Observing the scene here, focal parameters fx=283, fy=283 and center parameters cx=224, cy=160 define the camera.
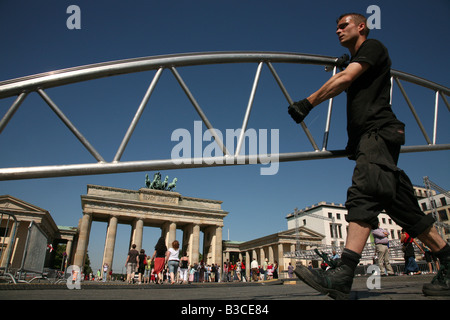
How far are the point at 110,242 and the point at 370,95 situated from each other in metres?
43.7

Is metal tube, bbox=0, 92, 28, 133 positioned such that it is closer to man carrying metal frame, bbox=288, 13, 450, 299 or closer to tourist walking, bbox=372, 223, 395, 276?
man carrying metal frame, bbox=288, 13, 450, 299

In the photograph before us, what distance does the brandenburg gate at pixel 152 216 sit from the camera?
40.7m

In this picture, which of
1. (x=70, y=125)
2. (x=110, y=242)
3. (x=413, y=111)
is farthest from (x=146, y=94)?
(x=110, y=242)

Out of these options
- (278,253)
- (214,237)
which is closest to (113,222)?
(214,237)

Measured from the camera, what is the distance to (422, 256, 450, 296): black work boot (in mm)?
1856

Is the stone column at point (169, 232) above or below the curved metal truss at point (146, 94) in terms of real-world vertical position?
above

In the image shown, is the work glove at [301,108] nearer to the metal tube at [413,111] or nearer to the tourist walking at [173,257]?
the metal tube at [413,111]

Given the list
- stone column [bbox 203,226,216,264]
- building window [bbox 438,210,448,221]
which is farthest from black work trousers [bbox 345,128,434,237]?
building window [bbox 438,210,448,221]

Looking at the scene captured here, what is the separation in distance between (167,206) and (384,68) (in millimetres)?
A: 44642

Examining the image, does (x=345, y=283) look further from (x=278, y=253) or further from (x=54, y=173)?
(x=278, y=253)

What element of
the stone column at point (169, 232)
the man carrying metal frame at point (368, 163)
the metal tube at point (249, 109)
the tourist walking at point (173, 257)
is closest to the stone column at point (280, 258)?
the stone column at point (169, 232)

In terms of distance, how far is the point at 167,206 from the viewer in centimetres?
4491

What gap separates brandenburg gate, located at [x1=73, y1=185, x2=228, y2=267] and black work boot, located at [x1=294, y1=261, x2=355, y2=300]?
42.3m
